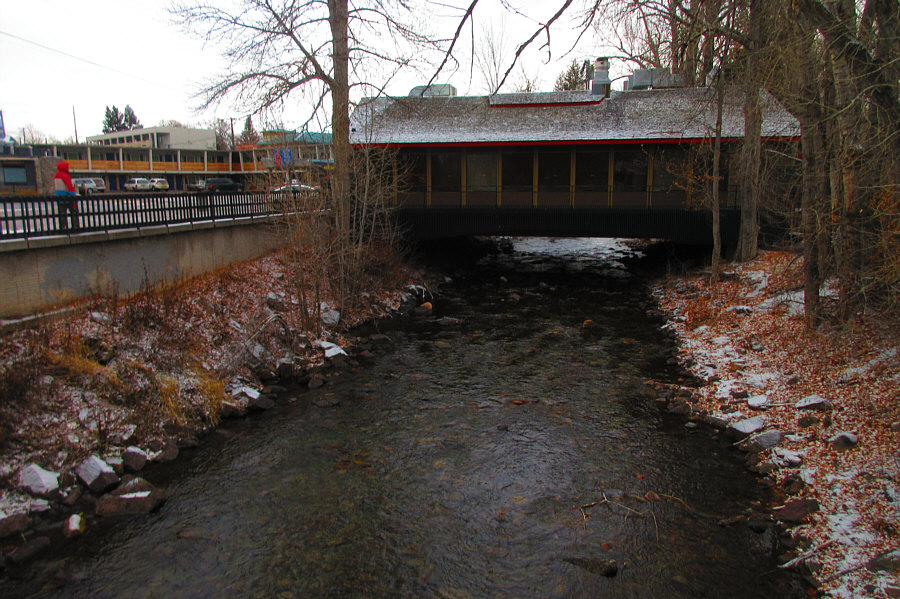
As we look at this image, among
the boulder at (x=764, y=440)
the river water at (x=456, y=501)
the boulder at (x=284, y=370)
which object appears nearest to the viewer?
the river water at (x=456, y=501)

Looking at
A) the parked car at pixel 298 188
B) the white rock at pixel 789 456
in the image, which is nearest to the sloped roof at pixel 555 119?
the parked car at pixel 298 188

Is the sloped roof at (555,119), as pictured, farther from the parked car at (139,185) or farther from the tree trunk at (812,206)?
the parked car at (139,185)

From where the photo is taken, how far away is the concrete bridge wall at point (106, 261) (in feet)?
33.7

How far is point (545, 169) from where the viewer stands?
22969 mm

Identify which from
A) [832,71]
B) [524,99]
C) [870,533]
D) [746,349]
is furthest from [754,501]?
[524,99]

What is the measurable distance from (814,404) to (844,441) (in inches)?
46.2

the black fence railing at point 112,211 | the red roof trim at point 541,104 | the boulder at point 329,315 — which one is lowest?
the boulder at point 329,315

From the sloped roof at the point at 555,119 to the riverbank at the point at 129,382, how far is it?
9.65m

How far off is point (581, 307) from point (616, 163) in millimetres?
7007

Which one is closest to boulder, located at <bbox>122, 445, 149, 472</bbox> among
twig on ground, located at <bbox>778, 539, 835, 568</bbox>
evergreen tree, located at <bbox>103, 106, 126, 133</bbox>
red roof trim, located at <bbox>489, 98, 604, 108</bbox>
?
twig on ground, located at <bbox>778, 539, 835, 568</bbox>

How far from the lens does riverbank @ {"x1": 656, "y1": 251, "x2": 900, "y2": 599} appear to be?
6203mm

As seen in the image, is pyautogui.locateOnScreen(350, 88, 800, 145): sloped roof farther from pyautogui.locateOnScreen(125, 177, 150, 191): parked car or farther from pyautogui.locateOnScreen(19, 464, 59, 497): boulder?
→ pyautogui.locateOnScreen(125, 177, 150, 191): parked car

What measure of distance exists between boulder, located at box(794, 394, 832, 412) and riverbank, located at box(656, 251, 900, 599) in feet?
0.06

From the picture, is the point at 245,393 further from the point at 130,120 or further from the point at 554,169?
the point at 130,120
